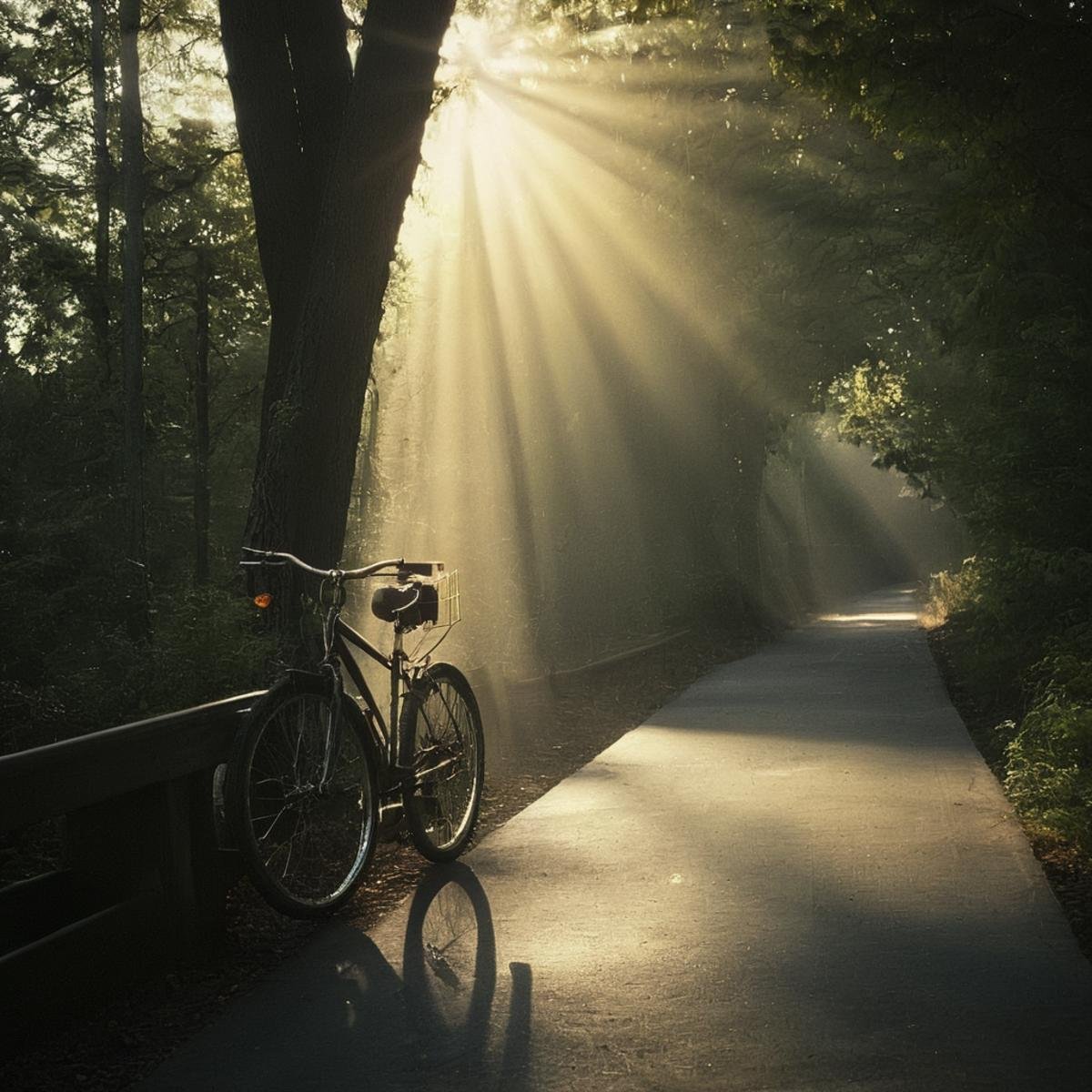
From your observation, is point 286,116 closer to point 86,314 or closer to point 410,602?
point 410,602

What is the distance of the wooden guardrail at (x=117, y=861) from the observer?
14.9 feet

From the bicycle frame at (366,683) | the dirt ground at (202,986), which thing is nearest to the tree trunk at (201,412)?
the dirt ground at (202,986)

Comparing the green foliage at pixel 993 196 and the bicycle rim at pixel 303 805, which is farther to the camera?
the green foliage at pixel 993 196

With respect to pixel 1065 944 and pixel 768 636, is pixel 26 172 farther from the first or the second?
pixel 1065 944

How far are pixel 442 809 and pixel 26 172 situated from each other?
19.4 meters

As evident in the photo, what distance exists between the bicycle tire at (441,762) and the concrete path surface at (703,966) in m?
0.21

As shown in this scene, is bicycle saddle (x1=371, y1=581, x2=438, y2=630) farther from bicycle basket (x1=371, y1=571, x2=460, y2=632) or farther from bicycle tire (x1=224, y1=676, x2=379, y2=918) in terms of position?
bicycle tire (x1=224, y1=676, x2=379, y2=918)

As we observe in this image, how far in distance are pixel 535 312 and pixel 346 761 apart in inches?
759

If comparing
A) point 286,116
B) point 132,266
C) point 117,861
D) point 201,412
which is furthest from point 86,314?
point 117,861

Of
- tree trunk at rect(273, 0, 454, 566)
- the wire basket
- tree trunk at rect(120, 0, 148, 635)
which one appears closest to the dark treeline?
tree trunk at rect(273, 0, 454, 566)

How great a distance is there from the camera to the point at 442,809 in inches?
280

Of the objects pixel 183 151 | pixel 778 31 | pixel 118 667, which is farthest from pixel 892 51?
pixel 183 151

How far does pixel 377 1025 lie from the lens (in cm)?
459

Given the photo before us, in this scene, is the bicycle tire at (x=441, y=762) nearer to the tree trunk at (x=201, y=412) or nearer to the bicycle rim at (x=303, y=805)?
the bicycle rim at (x=303, y=805)
